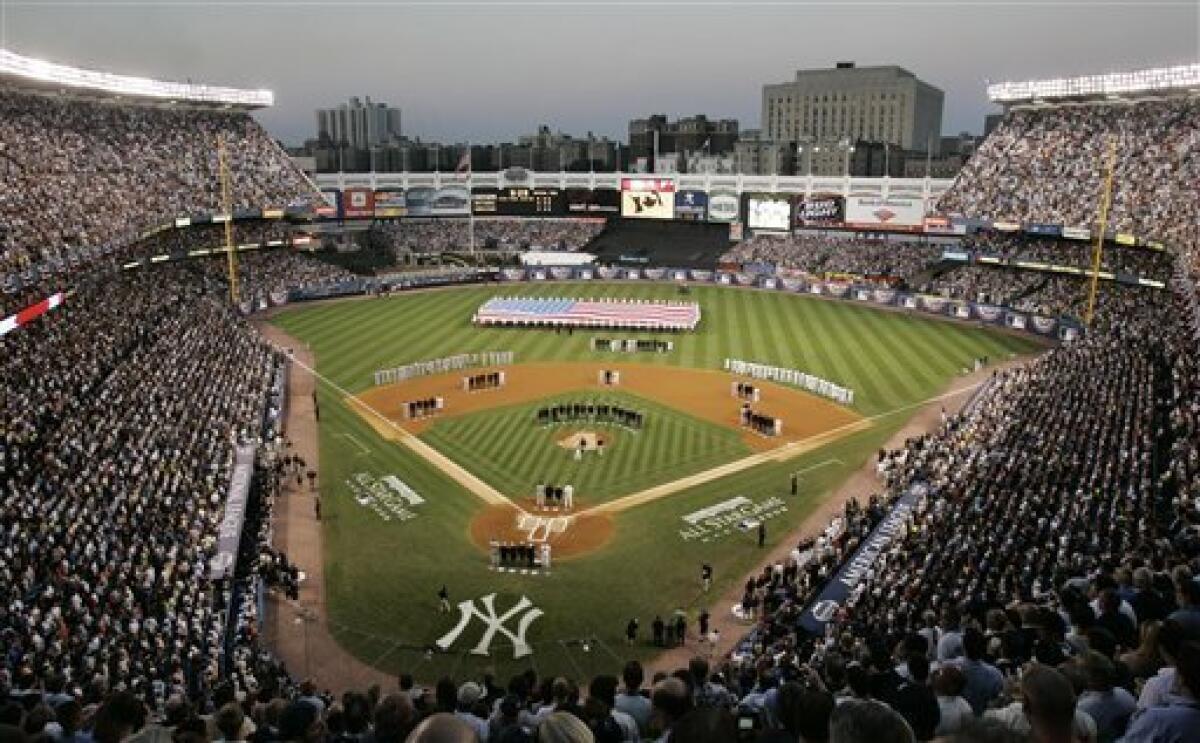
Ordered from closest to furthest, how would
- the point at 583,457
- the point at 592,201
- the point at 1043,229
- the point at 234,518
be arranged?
the point at 234,518, the point at 583,457, the point at 1043,229, the point at 592,201

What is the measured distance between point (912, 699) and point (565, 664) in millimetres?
15690

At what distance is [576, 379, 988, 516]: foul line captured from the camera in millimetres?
31156

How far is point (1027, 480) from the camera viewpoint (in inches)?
963

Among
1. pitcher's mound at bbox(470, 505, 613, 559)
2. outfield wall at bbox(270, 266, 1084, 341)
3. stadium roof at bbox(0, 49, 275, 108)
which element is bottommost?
pitcher's mound at bbox(470, 505, 613, 559)

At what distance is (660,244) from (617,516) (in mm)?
66533

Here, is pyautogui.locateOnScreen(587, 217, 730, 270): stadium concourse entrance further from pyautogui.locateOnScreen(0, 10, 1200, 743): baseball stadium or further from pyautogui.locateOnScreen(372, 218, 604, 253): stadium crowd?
pyautogui.locateOnScreen(0, 10, 1200, 743): baseball stadium

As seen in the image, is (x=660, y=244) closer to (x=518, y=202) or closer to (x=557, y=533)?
(x=518, y=202)

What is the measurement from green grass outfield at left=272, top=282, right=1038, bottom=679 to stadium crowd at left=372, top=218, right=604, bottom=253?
94.4 feet

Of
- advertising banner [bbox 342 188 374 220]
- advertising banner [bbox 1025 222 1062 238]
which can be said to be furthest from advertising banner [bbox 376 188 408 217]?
advertising banner [bbox 1025 222 1062 238]

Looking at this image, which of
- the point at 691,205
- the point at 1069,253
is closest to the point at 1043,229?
the point at 1069,253

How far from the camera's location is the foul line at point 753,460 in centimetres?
3116

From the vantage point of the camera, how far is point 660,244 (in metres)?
93.6

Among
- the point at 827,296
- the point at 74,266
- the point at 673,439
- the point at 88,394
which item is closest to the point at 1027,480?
the point at 673,439

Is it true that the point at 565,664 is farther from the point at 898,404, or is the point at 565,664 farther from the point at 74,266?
the point at 74,266
